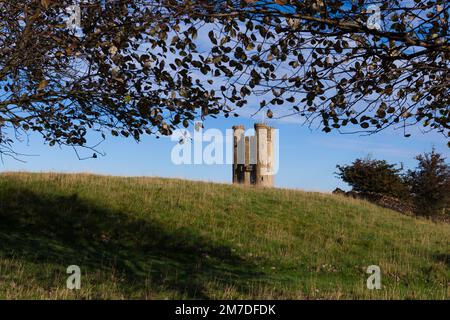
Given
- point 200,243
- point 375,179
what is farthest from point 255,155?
point 200,243

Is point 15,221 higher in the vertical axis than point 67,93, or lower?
lower

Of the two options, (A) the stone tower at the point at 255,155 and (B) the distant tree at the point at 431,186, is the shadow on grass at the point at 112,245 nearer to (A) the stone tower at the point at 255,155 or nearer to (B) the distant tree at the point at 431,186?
(A) the stone tower at the point at 255,155

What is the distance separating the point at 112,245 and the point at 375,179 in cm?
2765

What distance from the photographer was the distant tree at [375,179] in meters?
40.2

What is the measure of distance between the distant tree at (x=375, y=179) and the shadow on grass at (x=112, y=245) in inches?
964

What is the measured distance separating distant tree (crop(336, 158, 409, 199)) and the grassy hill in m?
10.8

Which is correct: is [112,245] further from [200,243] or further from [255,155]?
[255,155]

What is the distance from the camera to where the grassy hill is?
11570mm

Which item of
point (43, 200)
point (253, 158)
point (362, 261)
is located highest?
point (253, 158)

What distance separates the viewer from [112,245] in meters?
18.0
